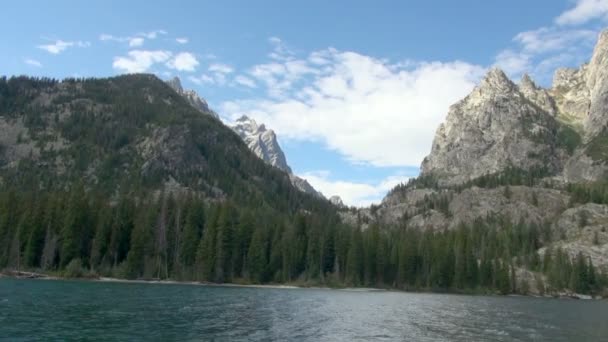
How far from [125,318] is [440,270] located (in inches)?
5808

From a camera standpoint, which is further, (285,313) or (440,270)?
(440,270)

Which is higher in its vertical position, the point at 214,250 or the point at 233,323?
the point at 214,250

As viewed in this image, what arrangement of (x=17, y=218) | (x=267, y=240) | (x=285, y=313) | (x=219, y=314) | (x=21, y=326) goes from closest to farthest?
(x=21, y=326) < (x=219, y=314) < (x=285, y=313) < (x=17, y=218) < (x=267, y=240)

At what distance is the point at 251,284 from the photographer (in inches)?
6171

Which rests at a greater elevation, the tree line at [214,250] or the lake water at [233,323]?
the tree line at [214,250]

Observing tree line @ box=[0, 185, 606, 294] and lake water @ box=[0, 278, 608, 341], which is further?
tree line @ box=[0, 185, 606, 294]

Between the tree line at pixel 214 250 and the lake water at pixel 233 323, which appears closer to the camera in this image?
the lake water at pixel 233 323

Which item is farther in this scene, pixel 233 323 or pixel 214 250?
pixel 214 250

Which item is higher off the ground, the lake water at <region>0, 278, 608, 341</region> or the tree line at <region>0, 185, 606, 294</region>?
the tree line at <region>0, 185, 606, 294</region>

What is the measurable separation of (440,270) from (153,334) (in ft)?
503

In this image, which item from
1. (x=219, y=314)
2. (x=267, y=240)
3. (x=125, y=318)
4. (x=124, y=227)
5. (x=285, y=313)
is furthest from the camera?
(x=267, y=240)

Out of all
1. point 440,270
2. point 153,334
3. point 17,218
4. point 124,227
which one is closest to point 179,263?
point 124,227

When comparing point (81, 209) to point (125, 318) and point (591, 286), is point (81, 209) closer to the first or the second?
point (125, 318)

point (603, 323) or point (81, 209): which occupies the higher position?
point (81, 209)
